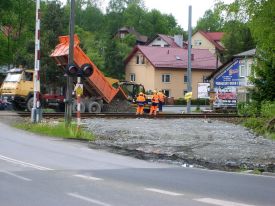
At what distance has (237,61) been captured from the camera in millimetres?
66250

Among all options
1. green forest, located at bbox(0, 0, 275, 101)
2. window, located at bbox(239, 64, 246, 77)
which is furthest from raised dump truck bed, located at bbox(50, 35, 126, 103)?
window, located at bbox(239, 64, 246, 77)

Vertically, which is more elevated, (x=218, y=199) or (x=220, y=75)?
(x=220, y=75)

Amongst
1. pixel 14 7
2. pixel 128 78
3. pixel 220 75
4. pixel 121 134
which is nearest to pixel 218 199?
pixel 121 134

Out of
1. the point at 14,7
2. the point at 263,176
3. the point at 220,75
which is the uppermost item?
the point at 14,7

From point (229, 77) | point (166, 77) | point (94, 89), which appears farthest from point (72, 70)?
point (166, 77)

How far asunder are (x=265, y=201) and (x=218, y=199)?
769 mm

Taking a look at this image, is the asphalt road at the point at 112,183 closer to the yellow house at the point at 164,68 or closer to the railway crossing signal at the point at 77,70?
the railway crossing signal at the point at 77,70

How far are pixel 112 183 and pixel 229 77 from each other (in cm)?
5489

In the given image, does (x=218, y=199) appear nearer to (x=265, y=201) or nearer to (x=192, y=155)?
(x=265, y=201)

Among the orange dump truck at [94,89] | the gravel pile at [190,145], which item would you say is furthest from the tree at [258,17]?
the orange dump truck at [94,89]

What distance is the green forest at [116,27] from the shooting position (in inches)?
787

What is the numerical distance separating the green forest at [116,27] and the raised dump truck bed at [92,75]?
26.2 feet

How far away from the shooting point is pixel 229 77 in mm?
64625

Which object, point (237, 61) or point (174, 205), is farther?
point (237, 61)
